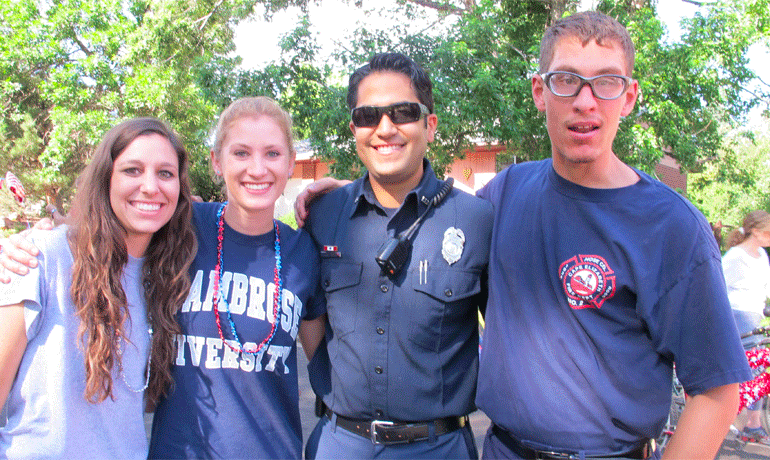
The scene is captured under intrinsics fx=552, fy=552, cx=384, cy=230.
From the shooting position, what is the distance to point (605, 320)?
6.48ft

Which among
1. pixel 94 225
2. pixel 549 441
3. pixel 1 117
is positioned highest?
pixel 1 117

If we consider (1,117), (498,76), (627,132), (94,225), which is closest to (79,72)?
(1,117)

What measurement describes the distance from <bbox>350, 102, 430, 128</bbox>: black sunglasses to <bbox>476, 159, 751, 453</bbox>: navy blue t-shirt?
72 centimetres

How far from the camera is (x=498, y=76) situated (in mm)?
10242

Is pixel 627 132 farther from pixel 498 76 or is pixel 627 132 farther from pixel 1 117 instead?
pixel 1 117

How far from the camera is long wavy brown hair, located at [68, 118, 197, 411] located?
2.03 m

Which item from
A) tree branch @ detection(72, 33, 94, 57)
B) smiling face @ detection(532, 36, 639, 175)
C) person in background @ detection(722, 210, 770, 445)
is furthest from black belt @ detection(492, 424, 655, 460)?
tree branch @ detection(72, 33, 94, 57)

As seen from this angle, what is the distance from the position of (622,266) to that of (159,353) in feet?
5.95

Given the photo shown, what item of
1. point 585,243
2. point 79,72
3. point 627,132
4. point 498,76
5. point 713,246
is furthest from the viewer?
point 79,72

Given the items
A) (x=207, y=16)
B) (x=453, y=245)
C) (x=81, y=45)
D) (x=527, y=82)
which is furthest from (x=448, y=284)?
(x=81, y=45)

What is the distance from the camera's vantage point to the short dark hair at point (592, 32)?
1981 mm

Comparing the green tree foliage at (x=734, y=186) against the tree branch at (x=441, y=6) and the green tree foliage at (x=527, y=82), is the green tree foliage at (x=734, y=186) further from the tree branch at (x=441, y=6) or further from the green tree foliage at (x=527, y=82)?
the tree branch at (x=441, y=6)

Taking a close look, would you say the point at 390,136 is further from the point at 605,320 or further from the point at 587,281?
the point at 605,320

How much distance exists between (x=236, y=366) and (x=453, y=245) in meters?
1.08
